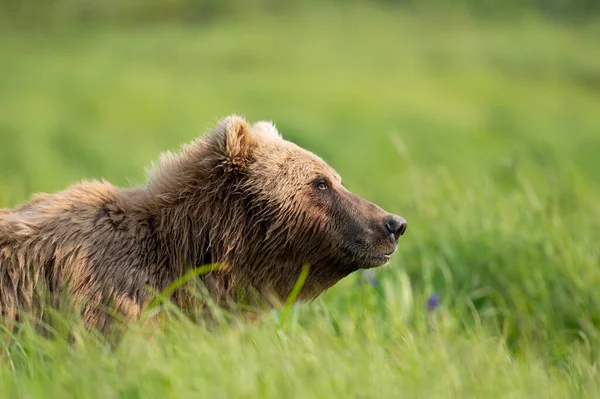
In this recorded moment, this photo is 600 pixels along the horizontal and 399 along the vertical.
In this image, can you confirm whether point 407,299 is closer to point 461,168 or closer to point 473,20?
point 461,168

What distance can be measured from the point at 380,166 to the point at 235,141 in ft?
30.0

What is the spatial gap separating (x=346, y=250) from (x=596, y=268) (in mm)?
2231

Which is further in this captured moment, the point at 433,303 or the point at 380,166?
the point at 380,166

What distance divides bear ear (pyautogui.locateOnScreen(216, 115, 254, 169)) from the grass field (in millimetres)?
527

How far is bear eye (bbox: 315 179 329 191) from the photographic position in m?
5.07

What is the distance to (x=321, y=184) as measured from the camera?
201 inches

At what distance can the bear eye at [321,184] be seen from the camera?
16.6 feet

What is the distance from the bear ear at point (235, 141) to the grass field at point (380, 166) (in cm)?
53

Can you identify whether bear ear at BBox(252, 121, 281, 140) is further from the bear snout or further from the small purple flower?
the small purple flower

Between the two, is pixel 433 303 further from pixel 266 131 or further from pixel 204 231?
pixel 204 231

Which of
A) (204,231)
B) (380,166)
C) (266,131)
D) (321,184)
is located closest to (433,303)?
(321,184)

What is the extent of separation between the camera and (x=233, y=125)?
16.0 ft

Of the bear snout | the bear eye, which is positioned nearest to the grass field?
the bear snout

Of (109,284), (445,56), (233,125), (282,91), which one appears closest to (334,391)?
(109,284)
